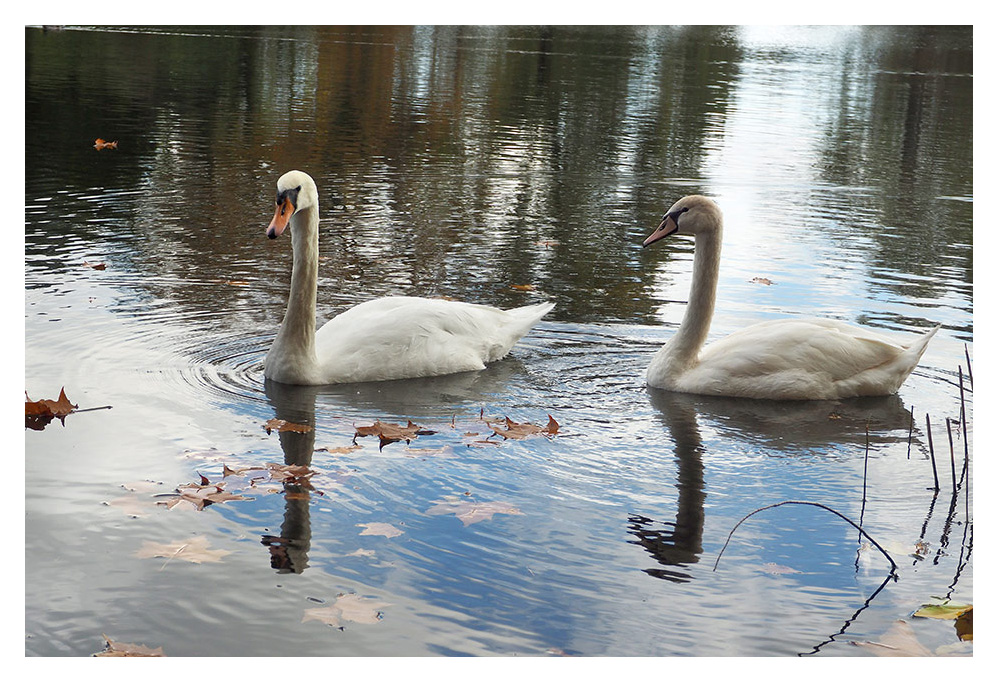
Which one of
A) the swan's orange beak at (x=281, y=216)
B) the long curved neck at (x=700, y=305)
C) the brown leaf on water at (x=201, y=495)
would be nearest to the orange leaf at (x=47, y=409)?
the brown leaf on water at (x=201, y=495)

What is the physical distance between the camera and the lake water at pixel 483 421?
5117 mm

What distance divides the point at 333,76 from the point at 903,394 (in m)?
27.6

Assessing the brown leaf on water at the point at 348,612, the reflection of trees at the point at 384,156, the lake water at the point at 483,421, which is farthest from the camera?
the reflection of trees at the point at 384,156

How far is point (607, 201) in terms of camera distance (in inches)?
664

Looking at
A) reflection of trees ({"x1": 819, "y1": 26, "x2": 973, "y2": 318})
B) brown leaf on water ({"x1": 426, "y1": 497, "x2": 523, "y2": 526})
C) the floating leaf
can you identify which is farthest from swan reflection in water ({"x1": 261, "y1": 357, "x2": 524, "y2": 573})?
reflection of trees ({"x1": 819, "y1": 26, "x2": 973, "y2": 318})

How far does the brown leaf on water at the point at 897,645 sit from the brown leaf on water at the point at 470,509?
1.99 meters

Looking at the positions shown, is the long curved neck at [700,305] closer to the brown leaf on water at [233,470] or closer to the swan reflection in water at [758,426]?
the swan reflection in water at [758,426]

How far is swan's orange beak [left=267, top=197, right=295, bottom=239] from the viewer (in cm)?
770

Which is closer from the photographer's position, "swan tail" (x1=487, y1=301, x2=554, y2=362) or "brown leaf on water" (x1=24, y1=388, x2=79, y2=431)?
"brown leaf on water" (x1=24, y1=388, x2=79, y2=431)

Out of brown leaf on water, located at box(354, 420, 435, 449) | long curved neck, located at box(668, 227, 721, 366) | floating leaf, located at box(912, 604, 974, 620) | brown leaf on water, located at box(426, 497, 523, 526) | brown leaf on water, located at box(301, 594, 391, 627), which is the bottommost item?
brown leaf on water, located at box(301, 594, 391, 627)

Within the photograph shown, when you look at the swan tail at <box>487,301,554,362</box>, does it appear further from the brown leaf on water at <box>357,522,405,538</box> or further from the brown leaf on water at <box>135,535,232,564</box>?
the brown leaf on water at <box>135,535,232,564</box>

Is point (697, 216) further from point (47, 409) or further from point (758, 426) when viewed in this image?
point (47, 409)

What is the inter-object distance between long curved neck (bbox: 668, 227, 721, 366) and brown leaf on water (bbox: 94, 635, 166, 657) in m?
4.78

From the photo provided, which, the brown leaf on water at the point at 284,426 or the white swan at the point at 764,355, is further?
the white swan at the point at 764,355
